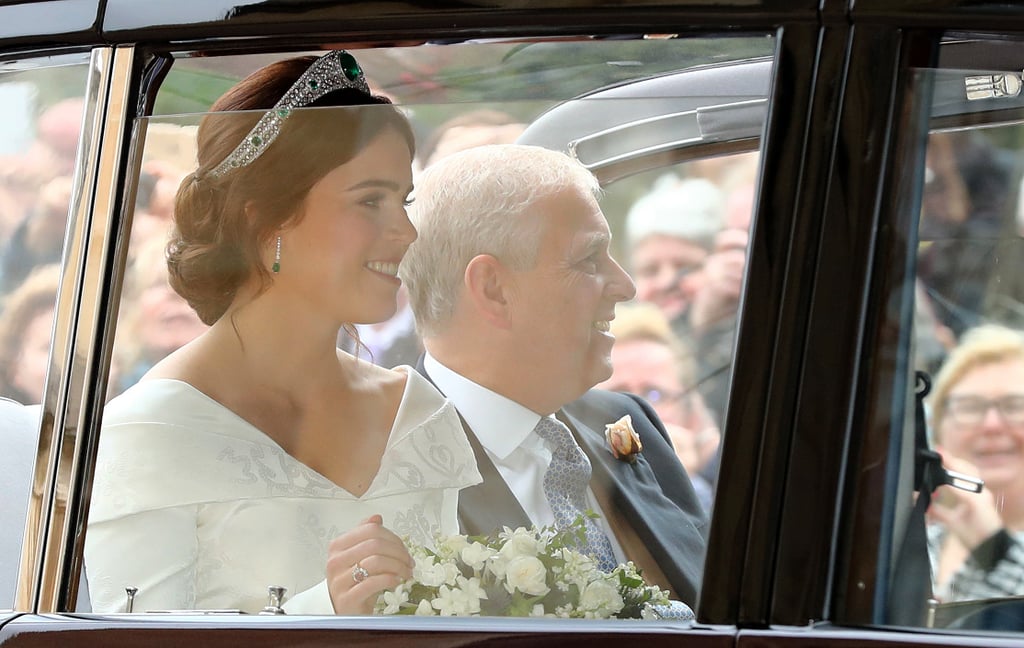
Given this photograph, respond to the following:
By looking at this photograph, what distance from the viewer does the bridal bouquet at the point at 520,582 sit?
64.7 inches

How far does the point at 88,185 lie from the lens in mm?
1796

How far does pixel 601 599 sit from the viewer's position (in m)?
1.64

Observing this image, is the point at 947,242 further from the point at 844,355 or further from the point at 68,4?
the point at 68,4

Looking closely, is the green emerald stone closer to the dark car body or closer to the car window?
the dark car body

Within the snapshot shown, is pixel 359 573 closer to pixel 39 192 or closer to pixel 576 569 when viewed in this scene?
pixel 576 569

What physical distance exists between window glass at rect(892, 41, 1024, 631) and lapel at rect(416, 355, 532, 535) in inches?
18.9

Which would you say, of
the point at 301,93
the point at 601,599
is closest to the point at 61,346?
the point at 301,93

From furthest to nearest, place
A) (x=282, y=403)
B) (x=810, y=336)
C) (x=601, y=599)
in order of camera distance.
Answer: (x=282, y=403), (x=601, y=599), (x=810, y=336)

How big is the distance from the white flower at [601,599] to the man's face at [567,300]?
234 millimetres

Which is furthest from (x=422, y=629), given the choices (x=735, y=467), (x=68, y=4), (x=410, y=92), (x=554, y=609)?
(x=68, y=4)

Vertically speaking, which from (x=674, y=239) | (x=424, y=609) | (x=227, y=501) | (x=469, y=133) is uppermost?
(x=469, y=133)

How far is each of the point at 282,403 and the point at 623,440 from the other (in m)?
0.46

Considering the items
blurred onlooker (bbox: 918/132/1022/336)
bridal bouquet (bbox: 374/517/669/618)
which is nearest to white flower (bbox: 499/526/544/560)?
bridal bouquet (bbox: 374/517/669/618)

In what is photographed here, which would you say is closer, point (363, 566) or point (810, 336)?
point (810, 336)
